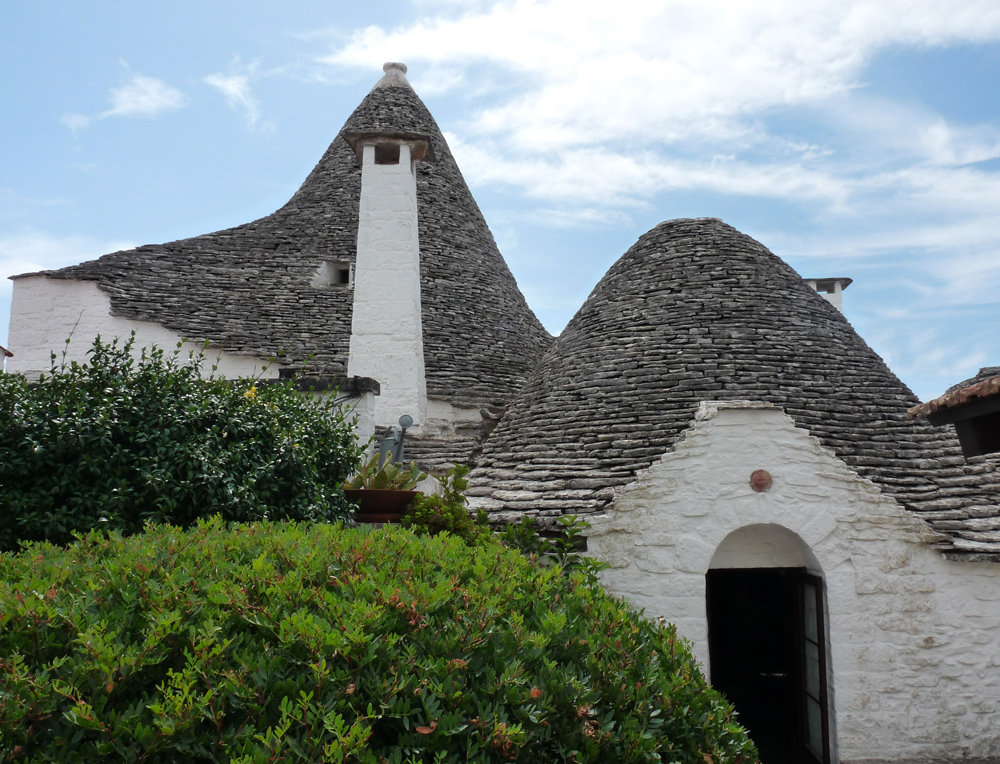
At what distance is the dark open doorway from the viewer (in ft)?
23.8

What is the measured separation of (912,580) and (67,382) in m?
7.38

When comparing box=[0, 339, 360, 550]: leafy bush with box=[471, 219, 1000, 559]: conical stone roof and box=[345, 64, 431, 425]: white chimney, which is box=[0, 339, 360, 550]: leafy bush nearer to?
box=[471, 219, 1000, 559]: conical stone roof

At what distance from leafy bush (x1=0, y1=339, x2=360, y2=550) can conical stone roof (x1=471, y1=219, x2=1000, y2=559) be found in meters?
2.55

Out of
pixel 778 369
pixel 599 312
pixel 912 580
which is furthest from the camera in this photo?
pixel 599 312

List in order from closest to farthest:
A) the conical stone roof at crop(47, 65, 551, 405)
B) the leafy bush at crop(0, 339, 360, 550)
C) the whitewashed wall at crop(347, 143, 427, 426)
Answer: the leafy bush at crop(0, 339, 360, 550) → the whitewashed wall at crop(347, 143, 427, 426) → the conical stone roof at crop(47, 65, 551, 405)

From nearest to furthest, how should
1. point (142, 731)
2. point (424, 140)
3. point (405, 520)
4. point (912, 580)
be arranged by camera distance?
1. point (142, 731)
2. point (405, 520)
3. point (912, 580)
4. point (424, 140)

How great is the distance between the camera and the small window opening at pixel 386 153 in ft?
37.4

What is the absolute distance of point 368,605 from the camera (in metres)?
2.45

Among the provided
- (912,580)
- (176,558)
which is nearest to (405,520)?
(176,558)

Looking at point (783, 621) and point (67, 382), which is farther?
point (783, 621)

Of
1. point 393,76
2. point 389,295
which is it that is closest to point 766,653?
point 389,295

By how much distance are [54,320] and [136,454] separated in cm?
886

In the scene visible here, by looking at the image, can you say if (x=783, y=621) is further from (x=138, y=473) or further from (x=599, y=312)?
(x=138, y=473)

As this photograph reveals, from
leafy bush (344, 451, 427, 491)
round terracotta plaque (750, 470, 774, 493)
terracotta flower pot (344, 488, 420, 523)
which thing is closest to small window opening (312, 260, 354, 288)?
leafy bush (344, 451, 427, 491)
